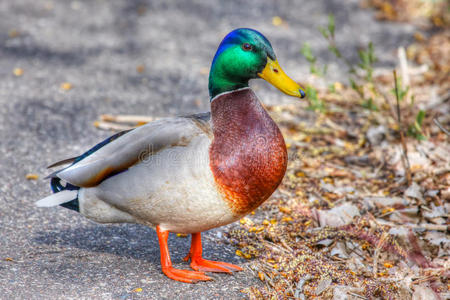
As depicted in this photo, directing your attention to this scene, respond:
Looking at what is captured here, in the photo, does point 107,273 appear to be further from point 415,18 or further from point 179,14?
point 415,18

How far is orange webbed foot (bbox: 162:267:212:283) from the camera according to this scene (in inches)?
116

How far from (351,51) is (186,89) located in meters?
2.32

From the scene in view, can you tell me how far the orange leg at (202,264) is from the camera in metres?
3.08

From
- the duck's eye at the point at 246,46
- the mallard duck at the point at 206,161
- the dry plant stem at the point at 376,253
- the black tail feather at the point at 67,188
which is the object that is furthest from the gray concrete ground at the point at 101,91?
the duck's eye at the point at 246,46

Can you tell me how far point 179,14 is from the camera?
25.8 feet

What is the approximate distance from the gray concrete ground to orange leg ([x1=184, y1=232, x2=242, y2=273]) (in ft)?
0.20

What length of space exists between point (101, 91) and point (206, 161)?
3.44m

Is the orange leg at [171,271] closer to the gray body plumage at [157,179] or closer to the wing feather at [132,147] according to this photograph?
the gray body plumage at [157,179]

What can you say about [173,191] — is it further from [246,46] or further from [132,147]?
[246,46]

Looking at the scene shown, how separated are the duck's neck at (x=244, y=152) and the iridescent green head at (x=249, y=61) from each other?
0.11 m

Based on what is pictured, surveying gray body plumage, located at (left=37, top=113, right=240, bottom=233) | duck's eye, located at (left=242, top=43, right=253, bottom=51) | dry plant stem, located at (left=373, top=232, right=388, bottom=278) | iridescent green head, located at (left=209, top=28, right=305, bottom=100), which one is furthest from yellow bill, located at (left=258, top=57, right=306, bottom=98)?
dry plant stem, located at (left=373, top=232, right=388, bottom=278)

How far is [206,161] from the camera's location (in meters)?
2.73

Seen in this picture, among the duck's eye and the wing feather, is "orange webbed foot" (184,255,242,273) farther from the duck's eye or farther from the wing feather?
the duck's eye

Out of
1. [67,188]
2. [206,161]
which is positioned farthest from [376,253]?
[67,188]
